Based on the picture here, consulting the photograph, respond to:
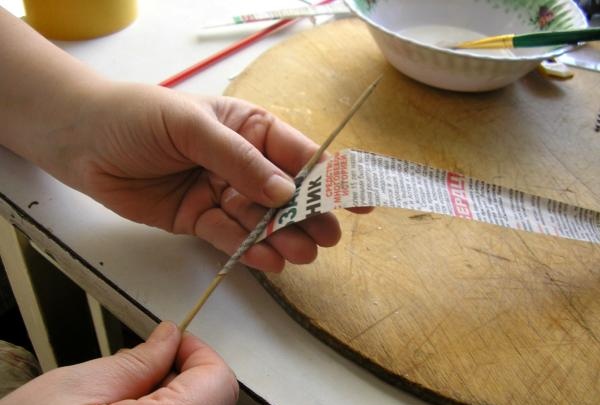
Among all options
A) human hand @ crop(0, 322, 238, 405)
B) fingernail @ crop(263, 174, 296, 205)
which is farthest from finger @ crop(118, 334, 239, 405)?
fingernail @ crop(263, 174, 296, 205)

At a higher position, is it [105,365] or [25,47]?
[25,47]

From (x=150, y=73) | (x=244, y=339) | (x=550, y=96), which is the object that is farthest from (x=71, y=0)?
(x=550, y=96)

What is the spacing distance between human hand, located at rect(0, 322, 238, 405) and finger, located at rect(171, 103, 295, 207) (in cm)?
11

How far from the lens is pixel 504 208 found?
390 mm

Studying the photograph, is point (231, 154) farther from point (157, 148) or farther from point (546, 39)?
point (546, 39)

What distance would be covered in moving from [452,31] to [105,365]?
1.72 ft

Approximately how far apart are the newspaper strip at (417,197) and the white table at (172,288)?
2.4 inches

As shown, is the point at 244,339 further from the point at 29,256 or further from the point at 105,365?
the point at 29,256

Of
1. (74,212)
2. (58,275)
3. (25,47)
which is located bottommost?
(58,275)

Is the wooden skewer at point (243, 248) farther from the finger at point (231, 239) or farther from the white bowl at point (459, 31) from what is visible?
the white bowl at point (459, 31)

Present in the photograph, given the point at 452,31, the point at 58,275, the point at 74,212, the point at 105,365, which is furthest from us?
the point at 452,31

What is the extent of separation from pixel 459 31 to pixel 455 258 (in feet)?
1.10

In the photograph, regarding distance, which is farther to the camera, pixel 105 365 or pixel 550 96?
pixel 550 96

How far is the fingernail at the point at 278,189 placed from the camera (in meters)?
0.37
